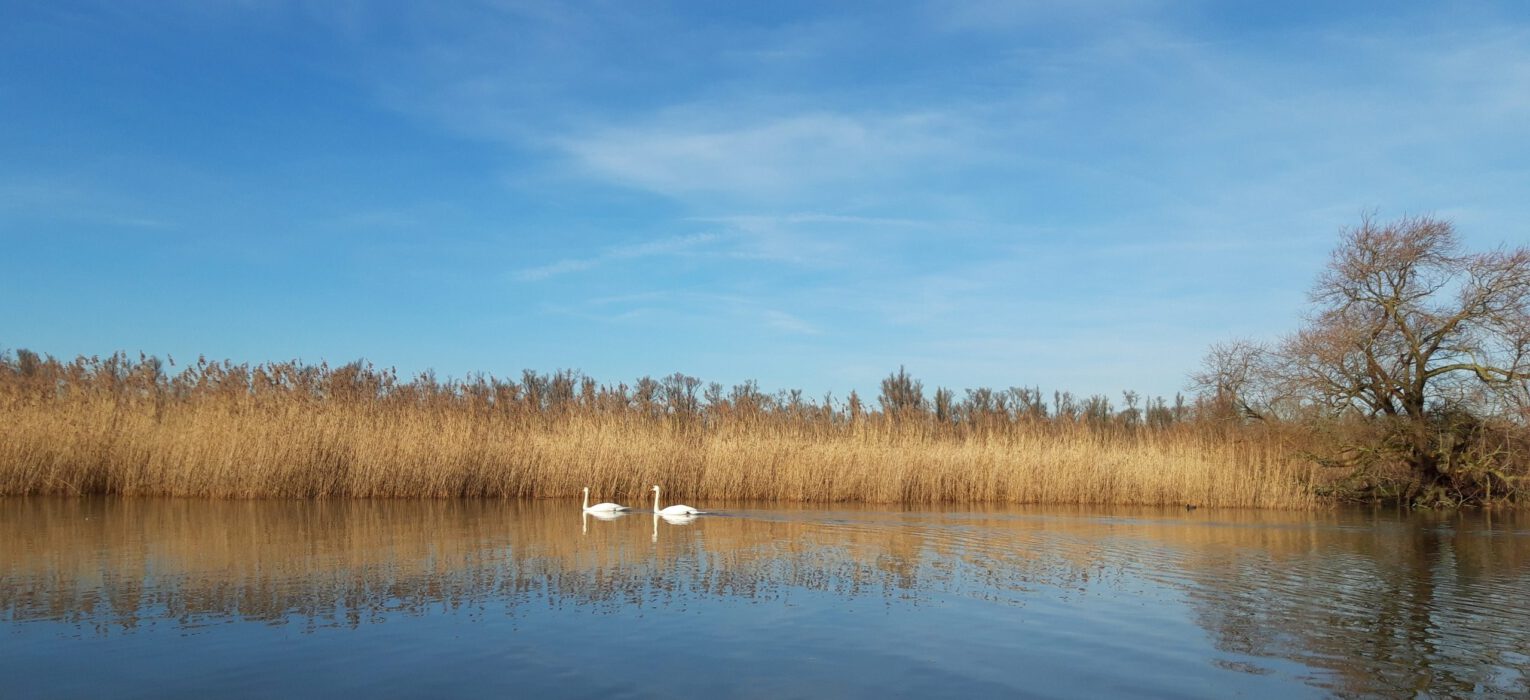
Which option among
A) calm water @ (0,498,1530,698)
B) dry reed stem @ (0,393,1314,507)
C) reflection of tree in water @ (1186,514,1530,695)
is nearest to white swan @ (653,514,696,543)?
calm water @ (0,498,1530,698)

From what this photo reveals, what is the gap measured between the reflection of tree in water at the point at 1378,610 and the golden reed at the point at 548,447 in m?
7.87

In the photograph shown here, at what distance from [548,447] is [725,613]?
12461mm

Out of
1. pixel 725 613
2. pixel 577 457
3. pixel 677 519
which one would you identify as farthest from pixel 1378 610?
pixel 577 457

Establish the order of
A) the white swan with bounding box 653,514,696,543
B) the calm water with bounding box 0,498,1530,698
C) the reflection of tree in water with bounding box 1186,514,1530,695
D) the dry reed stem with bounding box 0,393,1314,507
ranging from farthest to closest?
the dry reed stem with bounding box 0,393,1314,507, the white swan with bounding box 653,514,696,543, the reflection of tree in water with bounding box 1186,514,1530,695, the calm water with bounding box 0,498,1530,698

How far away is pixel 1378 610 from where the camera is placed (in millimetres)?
8094

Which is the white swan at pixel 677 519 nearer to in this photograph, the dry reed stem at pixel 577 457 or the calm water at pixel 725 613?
the calm water at pixel 725 613

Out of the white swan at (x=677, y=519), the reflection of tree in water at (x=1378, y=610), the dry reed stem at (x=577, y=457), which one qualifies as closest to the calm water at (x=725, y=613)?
the reflection of tree in water at (x=1378, y=610)

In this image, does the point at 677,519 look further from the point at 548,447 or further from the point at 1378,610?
the point at 1378,610

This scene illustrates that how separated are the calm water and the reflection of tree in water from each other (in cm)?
3

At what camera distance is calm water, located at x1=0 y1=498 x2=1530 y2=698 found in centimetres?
561

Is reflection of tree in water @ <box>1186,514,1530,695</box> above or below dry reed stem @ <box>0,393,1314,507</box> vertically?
below

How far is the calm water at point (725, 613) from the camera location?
18.4 ft

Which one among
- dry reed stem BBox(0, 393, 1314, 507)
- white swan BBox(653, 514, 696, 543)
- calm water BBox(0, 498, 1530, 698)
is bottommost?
white swan BBox(653, 514, 696, 543)

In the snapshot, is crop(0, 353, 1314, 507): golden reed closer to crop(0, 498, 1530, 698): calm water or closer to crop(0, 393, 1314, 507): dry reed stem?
crop(0, 393, 1314, 507): dry reed stem
